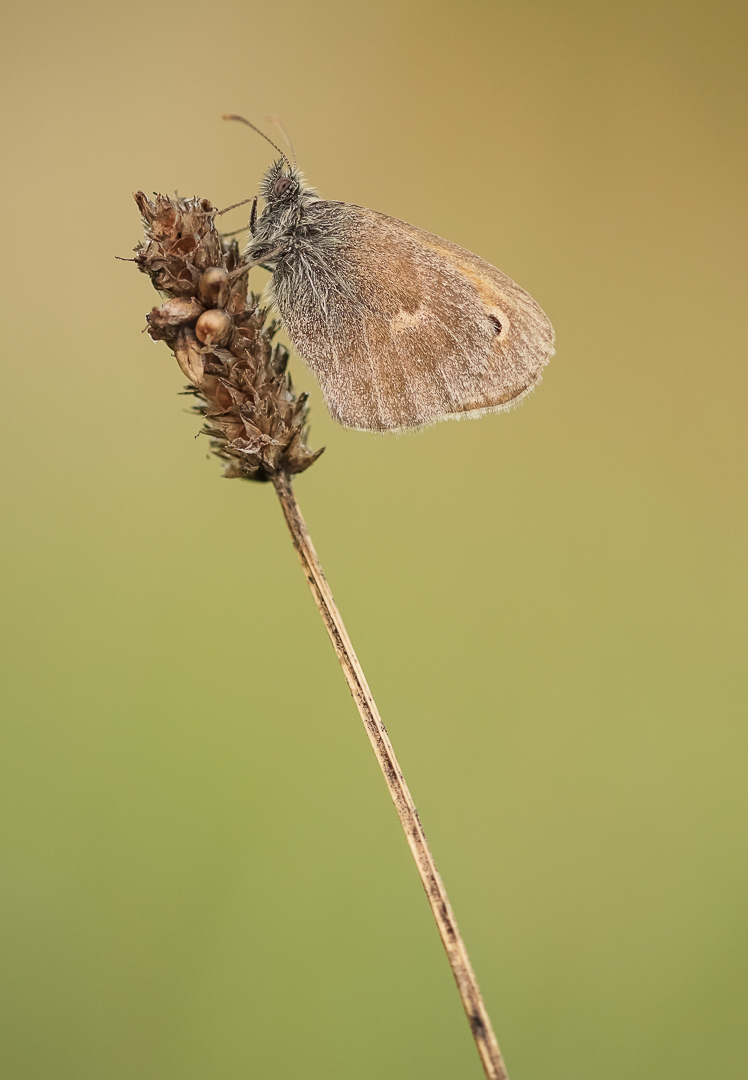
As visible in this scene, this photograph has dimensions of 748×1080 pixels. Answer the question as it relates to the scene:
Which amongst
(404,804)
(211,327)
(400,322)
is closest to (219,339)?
(211,327)

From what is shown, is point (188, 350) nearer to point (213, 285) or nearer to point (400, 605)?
point (213, 285)

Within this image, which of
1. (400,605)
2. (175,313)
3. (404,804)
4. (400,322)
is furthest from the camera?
(400,605)

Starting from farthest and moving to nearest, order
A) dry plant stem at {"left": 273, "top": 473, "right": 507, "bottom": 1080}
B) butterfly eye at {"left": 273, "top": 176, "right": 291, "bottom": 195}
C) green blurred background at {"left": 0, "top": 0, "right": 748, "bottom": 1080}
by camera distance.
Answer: green blurred background at {"left": 0, "top": 0, "right": 748, "bottom": 1080} → butterfly eye at {"left": 273, "top": 176, "right": 291, "bottom": 195} → dry plant stem at {"left": 273, "top": 473, "right": 507, "bottom": 1080}

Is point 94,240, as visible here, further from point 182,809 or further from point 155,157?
point 182,809

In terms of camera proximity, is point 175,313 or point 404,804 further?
point 175,313

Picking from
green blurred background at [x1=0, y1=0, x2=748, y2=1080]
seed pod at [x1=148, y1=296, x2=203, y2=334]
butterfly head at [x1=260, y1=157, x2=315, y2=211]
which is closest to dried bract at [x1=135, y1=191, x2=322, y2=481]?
seed pod at [x1=148, y1=296, x2=203, y2=334]

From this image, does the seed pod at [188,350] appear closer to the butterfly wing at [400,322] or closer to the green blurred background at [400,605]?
the butterfly wing at [400,322]

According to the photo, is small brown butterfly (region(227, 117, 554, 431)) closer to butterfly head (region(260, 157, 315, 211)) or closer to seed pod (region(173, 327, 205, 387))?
butterfly head (region(260, 157, 315, 211))
